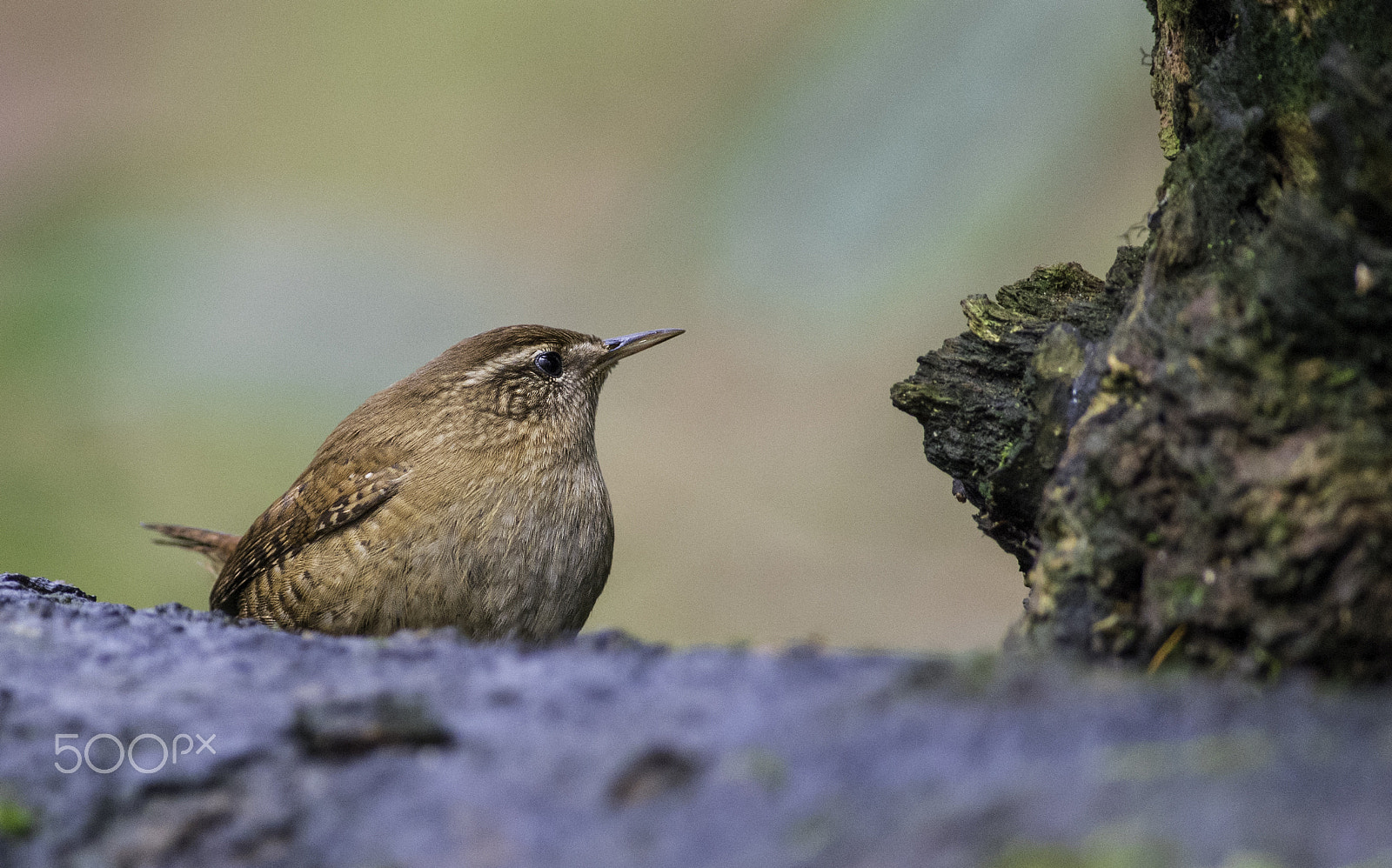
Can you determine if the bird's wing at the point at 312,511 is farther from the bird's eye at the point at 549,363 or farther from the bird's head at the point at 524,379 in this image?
the bird's eye at the point at 549,363

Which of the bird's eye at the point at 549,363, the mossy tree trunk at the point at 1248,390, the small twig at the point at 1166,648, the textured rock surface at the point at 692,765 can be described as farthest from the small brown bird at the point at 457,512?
the small twig at the point at 1166,648

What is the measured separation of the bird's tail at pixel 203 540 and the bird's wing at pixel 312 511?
2.68 ft

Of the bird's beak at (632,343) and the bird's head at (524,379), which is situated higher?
the bird's beak at (632,343)

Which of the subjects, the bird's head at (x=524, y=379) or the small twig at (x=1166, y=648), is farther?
the bird's head at (x=524, y=379)

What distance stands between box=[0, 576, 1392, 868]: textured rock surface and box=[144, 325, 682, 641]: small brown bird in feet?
4.65

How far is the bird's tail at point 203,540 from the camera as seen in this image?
207 inches

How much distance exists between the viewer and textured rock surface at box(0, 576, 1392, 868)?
57.2 inches

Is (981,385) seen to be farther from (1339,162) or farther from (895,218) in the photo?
(895,218)

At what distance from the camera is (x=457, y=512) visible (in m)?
3.77

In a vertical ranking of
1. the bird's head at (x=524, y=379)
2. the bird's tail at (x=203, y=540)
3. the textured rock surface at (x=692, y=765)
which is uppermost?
the bird's head at (x=524, y=379)

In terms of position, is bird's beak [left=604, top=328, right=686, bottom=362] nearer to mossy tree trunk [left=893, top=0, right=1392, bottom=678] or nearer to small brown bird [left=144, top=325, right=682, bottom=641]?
small brown bird [left=144, top=325, right=682, bottom=641]

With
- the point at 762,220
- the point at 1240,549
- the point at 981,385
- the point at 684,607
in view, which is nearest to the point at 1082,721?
the point at 1240,549

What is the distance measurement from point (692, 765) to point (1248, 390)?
3.90ft

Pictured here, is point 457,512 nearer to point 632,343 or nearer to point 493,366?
point 493,366
